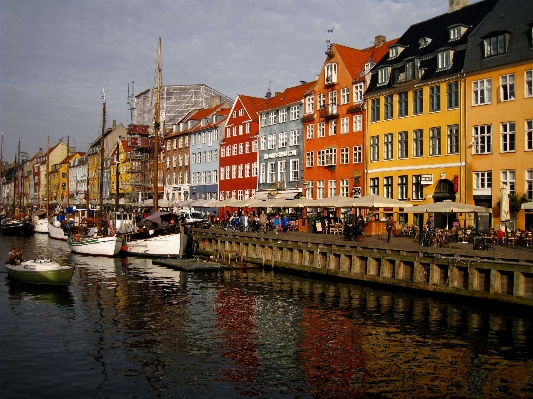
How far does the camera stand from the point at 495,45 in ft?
134

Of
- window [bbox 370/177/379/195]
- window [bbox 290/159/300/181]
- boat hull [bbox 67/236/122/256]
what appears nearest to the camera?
boat hull [bbox 67/236/122/256]

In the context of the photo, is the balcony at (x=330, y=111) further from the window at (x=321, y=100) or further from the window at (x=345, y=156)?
the window at (x=345, y=156)

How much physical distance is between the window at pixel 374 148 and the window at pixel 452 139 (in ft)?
26.6

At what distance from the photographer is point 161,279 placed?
34.2m

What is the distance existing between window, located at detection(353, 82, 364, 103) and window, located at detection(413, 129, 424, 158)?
27.6ft

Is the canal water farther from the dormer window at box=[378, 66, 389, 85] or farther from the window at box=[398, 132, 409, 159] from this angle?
the dormer window at box=[378, 66, 389, 85]

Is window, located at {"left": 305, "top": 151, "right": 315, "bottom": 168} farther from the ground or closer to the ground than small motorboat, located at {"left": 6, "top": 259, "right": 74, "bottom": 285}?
farther from the ground

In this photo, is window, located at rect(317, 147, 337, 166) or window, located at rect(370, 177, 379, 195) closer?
window, located at rect(370, 177, 379, 195)

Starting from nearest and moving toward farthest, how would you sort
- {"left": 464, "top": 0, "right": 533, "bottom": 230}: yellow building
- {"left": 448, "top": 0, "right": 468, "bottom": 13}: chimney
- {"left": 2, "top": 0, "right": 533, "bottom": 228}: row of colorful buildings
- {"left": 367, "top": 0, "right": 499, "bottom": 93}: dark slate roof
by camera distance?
{"left": 464, "top": 0, "right": 533, "bottom": 230}: yellow building < {"left": 2, "top": 0, "right": 533, "bottom": 228}: row of colorful buildings < {"left": 367, "top": 0, "right": 499, "bottom": 93}: dark slate roof < {"left": 448, "top": 0, "right": 468, "bottom": 13}: chimney

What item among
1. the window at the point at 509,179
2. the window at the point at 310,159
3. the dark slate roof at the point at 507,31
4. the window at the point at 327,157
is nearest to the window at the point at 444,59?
the dark slate roof at the point at 507,31

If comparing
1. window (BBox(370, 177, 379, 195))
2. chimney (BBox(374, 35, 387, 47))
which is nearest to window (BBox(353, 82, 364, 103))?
window (BBox(370, 177, 379, 195))

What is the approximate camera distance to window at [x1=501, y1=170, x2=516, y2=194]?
39.2 m

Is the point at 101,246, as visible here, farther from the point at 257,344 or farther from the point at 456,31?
the point at 456,31

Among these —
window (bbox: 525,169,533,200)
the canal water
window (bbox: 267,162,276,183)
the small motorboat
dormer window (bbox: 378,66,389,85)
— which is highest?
dormer window (bbox: 378,66,389,85)
